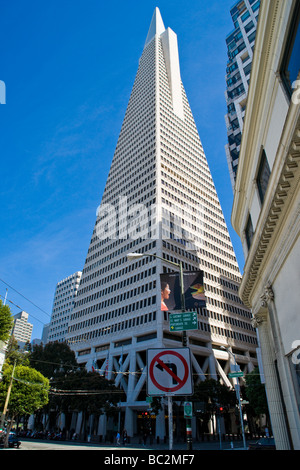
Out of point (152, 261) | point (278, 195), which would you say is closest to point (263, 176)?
point (278, 195)

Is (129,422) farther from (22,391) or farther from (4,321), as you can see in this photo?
(4,321)

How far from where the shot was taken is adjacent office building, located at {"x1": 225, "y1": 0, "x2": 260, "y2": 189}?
46819mm

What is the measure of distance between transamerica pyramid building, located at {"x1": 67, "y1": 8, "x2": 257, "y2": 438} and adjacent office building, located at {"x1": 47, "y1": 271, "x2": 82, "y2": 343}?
65.9m

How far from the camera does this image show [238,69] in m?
54.5

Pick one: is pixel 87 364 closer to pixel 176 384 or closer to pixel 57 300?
pixel 176 384

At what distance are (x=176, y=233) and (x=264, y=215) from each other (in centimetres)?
5860

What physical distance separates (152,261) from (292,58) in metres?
54.1

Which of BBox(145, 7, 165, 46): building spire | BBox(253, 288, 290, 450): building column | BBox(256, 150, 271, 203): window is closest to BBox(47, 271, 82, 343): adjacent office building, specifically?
BBox(145, 7, 165, 46): building spire

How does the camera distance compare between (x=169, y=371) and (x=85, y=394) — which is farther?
(x=85, y=394)

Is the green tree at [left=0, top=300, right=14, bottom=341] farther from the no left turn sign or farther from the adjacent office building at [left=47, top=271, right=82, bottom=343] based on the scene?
the adjacent office building at [left=47, top=271, right=82, bottom=343]
